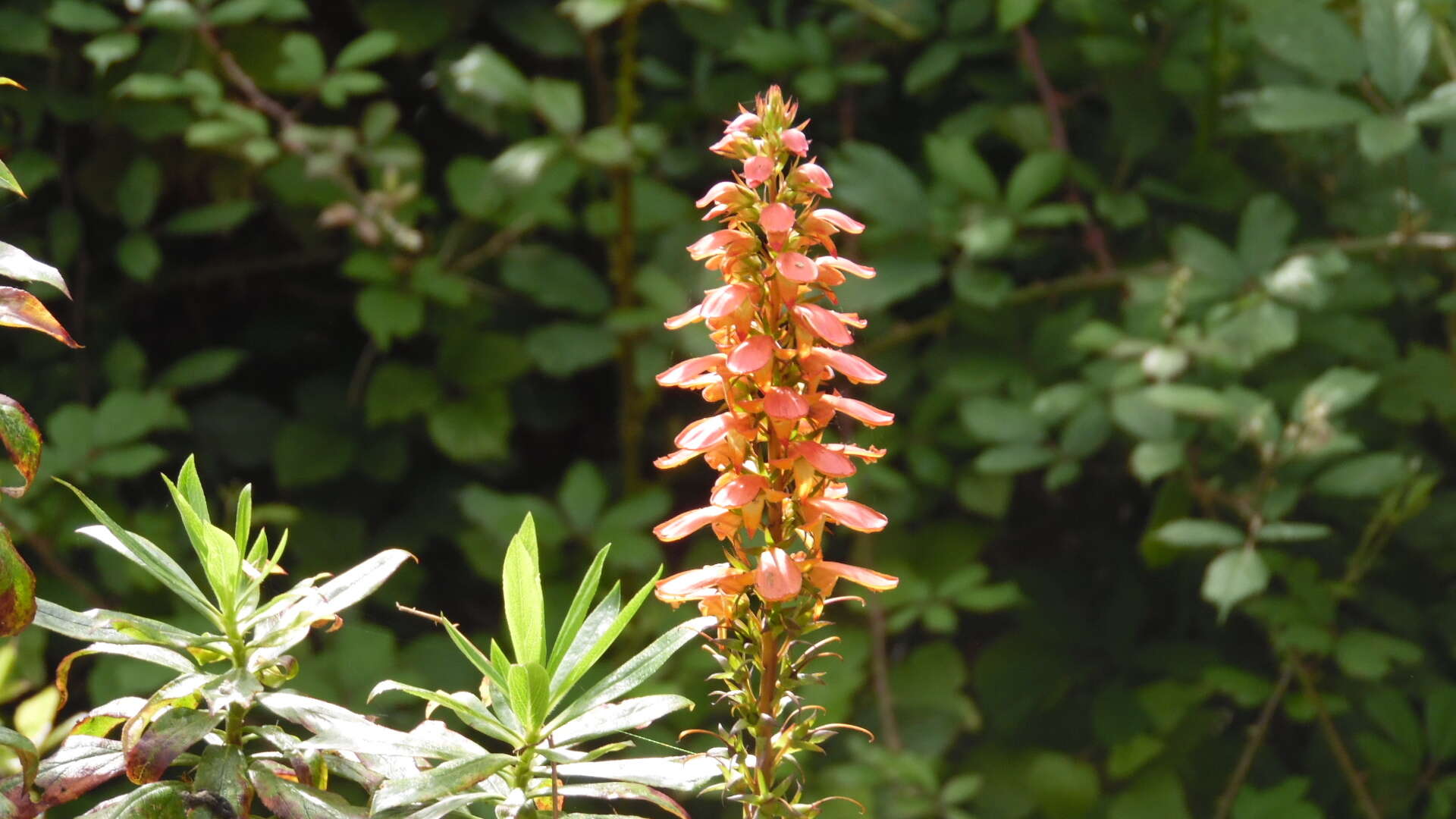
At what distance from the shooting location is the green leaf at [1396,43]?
165 centimetres

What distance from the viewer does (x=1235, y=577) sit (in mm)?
1539

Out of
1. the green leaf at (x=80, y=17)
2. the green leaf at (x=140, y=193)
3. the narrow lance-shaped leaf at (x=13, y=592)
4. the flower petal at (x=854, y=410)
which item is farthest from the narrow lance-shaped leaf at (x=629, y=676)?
the green leaf at (x=140, y=193)

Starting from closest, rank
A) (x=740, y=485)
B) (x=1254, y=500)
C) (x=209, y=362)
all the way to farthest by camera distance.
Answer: (x=740, y=485), (x=1254, y=500), (x=209, y=362)

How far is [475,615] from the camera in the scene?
2.11m

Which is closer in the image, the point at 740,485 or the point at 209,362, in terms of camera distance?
the point at 740,485

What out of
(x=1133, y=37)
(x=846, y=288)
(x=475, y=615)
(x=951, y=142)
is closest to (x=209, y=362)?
(x=475, y=615)

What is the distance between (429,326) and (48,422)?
1.73 ft

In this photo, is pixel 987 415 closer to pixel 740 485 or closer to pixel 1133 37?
pixel 1133 37

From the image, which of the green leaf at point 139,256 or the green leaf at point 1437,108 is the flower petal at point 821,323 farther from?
the green leaf at point 139,256

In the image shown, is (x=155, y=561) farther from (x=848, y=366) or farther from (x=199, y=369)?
(x=199, y=369)

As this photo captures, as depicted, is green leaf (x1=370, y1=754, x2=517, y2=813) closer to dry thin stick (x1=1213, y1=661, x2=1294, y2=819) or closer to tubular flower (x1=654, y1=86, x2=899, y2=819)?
tubular flower (x1=654, y1=86, x2=899, y2=819)

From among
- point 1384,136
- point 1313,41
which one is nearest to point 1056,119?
point 1313,41

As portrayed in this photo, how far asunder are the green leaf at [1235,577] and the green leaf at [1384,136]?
490 millimetres

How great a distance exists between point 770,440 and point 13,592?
289 mm
